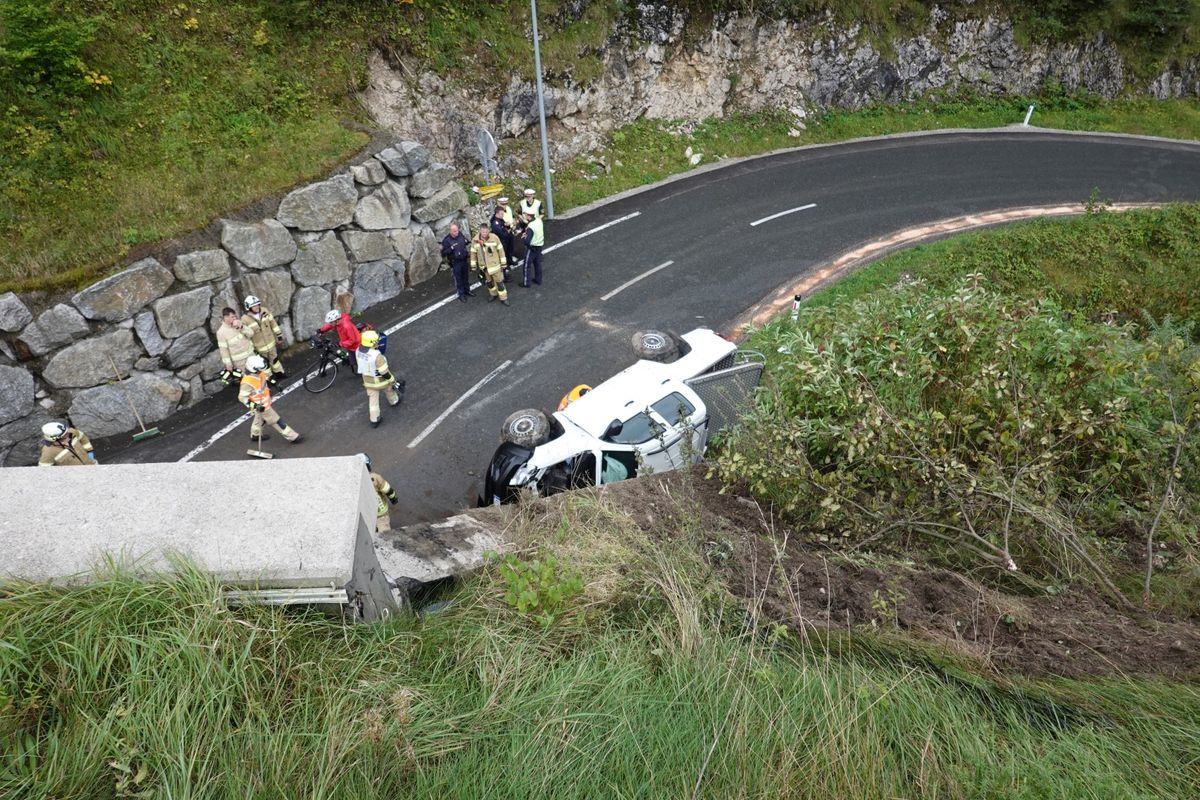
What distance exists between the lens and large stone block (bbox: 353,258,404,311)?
42.8ft

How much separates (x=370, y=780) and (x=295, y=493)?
1.80 metres

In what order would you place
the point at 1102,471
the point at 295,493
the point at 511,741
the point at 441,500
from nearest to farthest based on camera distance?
the point at 511,741 < the point at 295,493 < the point at 1102,471 < the point at 441,500

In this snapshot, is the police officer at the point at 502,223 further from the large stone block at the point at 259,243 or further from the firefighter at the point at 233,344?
the firefighter at the point at 233,344

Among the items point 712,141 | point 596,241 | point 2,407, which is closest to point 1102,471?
point 596,241

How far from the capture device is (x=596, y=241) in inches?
604

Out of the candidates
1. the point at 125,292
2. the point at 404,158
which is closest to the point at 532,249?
the point at 404,158

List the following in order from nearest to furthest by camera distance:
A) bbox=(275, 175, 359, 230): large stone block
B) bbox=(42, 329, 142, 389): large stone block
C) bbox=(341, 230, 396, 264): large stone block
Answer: bbox=(42, 329, 142, 389): large stone block < bbox=(275, 175, 359, 230): large stone block < bbox=(341, 230, 396, 264): large stone block

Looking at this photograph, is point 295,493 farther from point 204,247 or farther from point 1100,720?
point 204,247

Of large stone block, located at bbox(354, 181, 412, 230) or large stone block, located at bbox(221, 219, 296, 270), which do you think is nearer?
large stone block, located at bbox(221, 219, 296, 270)

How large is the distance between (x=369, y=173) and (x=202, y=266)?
10.9 ft

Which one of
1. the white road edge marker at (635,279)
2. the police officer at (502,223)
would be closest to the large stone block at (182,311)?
the police officer at (502,223)

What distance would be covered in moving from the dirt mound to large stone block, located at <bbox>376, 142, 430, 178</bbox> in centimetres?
978

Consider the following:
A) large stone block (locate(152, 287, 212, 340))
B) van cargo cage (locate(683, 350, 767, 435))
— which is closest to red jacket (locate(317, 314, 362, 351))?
large stone block (locate(152, 287, 212, 340))

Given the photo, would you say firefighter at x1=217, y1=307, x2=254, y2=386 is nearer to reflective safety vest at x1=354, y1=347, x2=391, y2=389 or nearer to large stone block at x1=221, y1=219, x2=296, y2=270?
large stone block at x1=221, y1=219, x2=296, y2=270
